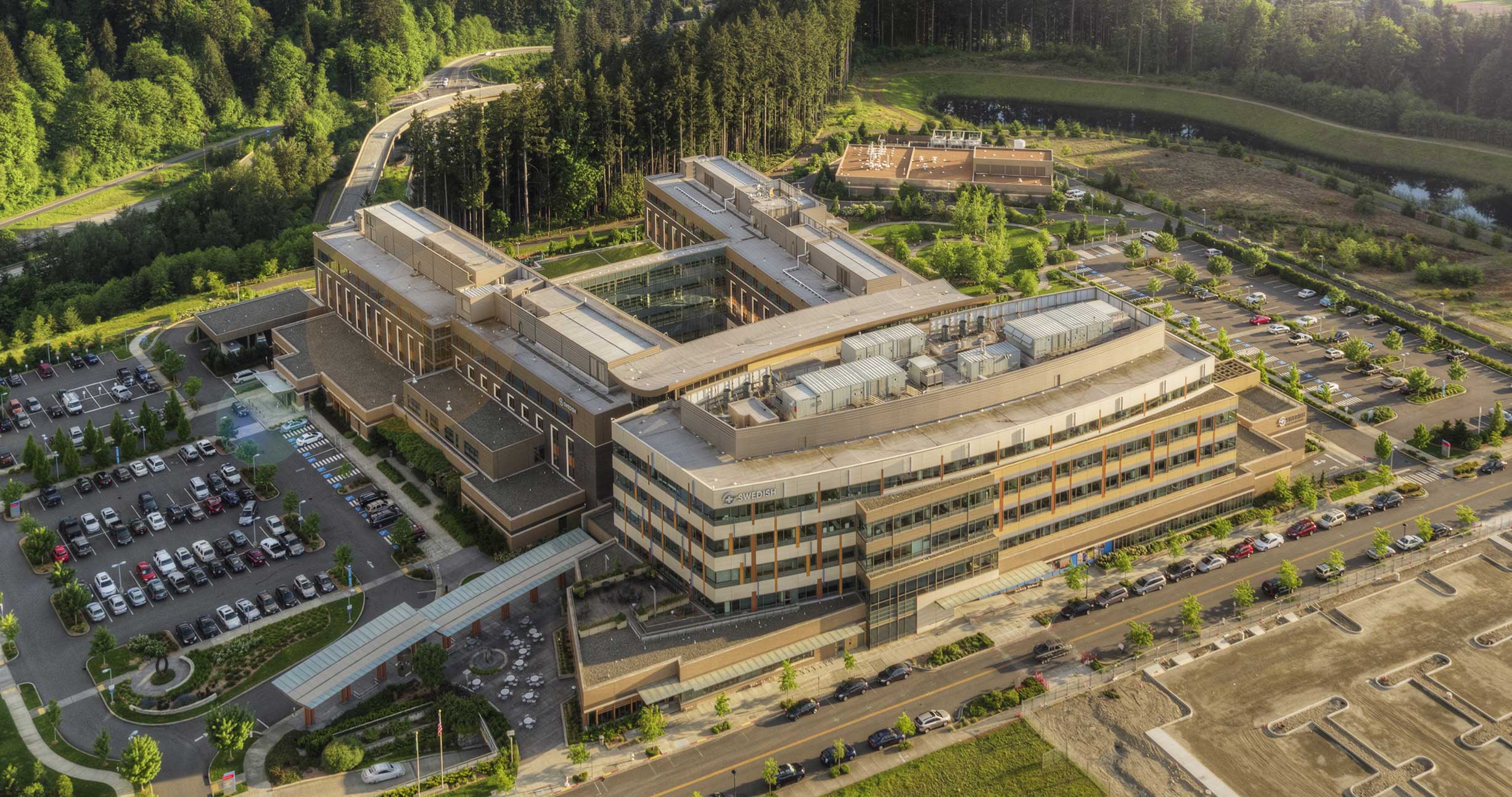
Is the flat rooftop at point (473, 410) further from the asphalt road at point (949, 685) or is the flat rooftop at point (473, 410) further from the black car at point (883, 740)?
the black car at point (883, 740)

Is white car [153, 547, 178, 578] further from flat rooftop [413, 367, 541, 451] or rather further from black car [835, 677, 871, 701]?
black car [835, 677, 871, 701]

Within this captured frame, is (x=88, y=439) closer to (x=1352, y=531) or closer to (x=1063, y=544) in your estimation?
(x=1063, y=544)

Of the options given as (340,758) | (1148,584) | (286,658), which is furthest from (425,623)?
(1148,584)

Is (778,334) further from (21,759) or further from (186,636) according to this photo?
(21,759)

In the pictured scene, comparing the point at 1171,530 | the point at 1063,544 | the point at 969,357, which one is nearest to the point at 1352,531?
the point at 1171,530

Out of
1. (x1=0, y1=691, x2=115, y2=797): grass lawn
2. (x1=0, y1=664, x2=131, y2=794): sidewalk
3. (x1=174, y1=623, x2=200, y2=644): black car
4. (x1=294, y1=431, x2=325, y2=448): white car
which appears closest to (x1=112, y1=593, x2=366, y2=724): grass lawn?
(x1=0, y1=664, x2=131, y2=794): sidewalk

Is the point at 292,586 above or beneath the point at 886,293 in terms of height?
beneath
